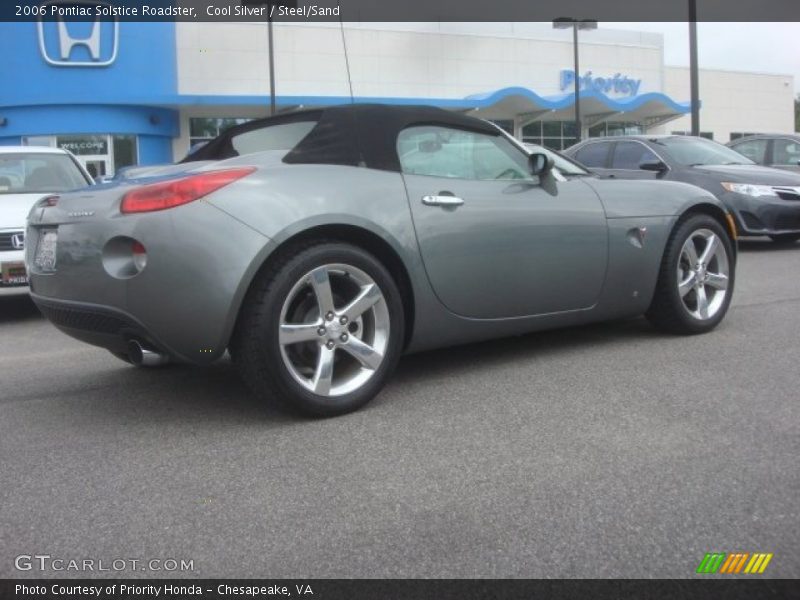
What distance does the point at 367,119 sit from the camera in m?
3.82

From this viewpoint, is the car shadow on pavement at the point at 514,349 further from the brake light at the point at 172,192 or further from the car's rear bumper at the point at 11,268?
the car's rear bumper at the point at 11,268

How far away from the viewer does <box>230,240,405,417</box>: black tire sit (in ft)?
10.5

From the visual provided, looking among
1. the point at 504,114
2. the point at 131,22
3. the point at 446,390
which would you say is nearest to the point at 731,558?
the point at 446,390

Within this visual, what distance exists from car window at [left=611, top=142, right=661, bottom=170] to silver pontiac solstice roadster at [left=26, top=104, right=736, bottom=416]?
5.97 metres

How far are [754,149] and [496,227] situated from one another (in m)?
10.8

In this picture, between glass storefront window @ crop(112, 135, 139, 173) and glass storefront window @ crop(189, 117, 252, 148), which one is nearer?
glass storefront window @ crop(112, 135, 139, 173)

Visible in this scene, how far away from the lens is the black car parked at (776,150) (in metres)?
12.5

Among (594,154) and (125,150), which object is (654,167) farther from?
(125,150)

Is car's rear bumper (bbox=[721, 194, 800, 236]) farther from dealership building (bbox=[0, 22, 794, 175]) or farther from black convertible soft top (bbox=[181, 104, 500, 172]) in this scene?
dealership building (bbox=[0, 22, 794, 175])

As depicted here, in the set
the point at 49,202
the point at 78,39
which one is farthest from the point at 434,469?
the point at 78,39

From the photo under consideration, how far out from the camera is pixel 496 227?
3963 mm

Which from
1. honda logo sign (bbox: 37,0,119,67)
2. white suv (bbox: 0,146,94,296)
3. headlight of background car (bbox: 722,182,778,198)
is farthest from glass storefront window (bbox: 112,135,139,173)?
headlight of background car (bbox: 722,182,778,198)

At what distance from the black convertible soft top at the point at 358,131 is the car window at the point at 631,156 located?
6.83 m

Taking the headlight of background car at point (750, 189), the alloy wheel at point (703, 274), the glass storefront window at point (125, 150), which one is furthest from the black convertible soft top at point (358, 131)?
the glass storefront window at point (125, 150)
